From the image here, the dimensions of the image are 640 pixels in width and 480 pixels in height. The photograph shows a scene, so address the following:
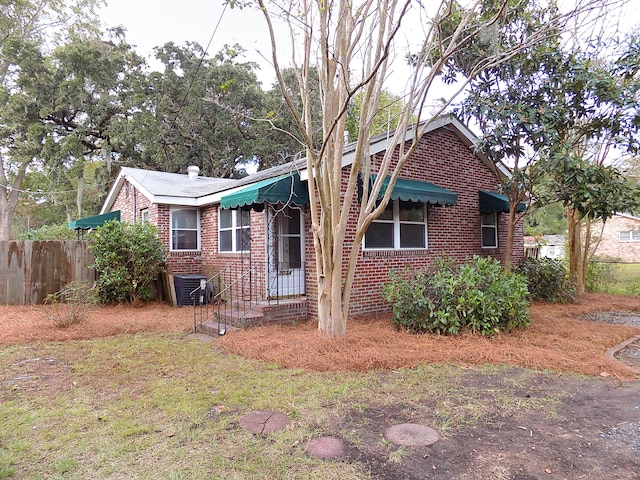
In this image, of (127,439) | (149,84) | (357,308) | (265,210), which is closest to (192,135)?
(149,84)

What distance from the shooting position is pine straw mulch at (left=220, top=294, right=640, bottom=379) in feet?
17.5

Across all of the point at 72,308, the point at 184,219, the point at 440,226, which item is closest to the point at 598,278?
the point at 440,226

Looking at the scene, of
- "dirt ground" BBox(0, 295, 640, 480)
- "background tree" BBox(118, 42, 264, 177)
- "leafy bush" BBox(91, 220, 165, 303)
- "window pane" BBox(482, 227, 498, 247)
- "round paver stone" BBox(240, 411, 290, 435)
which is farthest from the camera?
"background tree" BBox(118, 42, 264, 177)

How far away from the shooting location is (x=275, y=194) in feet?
24.9

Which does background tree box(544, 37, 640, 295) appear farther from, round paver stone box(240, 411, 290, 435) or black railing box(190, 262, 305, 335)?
round paver stone box(240, 411, 290, 435)

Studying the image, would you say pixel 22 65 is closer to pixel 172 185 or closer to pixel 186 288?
pixel 172 185

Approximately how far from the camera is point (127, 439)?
339 centimetres

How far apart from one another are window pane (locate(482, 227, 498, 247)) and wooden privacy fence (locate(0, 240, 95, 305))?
10811mm

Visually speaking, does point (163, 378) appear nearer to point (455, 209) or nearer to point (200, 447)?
point (200, 447)

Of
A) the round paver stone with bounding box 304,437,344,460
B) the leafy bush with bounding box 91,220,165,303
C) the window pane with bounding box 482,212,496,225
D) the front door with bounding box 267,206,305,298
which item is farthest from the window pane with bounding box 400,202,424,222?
the round paver stone with bounding box 304,437,344,460

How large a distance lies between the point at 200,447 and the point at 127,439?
2.21 ft

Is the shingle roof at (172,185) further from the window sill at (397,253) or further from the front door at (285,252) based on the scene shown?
the window sill at (397,253)

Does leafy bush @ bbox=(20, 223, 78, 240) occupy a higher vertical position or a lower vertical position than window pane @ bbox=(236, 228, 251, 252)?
higher

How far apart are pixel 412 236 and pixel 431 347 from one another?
165 inches
